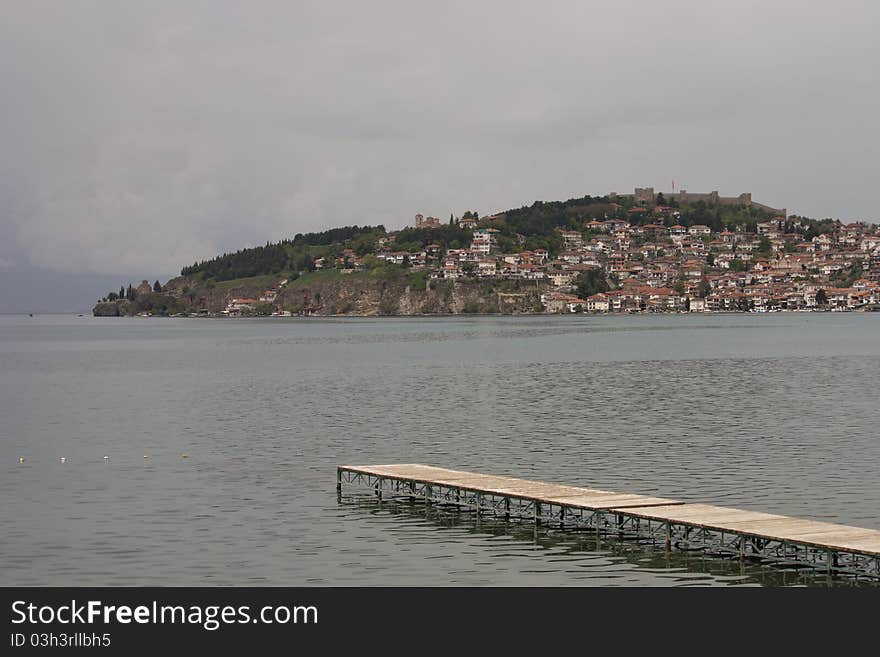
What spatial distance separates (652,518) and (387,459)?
719 inches

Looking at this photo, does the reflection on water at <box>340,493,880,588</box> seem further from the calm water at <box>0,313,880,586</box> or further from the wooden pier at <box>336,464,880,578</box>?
the wooden pier at <box>336,464,880,578</box>

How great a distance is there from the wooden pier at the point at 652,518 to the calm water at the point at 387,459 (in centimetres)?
87

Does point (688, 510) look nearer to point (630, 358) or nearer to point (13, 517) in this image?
point (13, 517)

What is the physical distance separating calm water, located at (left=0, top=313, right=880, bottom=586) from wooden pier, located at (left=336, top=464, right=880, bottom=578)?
0.87 m

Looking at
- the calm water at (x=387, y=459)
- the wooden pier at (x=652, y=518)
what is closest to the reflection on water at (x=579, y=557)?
the calm water at (x=387, y=459)

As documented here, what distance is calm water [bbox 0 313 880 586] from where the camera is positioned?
30516 millimetres

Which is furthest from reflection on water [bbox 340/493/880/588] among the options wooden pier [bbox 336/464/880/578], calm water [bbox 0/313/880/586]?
wooden pier [bbox 336/464/880/578]

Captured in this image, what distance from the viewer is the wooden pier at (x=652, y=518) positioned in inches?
1135

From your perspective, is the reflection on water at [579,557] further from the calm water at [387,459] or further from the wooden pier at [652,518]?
the wooden pier at [652,518]

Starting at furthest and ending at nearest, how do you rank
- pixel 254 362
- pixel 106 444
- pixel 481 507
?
pixel 254 362 < pixel 106 444 < pixel 481 507
